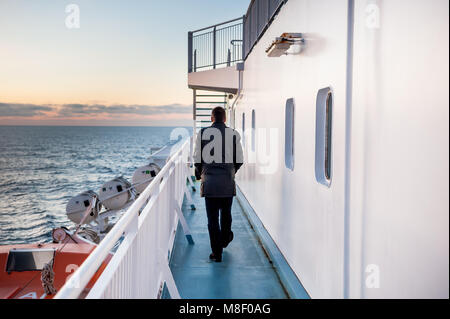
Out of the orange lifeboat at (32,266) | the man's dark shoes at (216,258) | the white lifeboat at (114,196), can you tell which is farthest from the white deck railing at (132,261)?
the white lifeboat at (114,196)

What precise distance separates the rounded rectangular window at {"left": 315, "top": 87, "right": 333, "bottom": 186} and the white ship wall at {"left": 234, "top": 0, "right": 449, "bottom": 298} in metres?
0.08

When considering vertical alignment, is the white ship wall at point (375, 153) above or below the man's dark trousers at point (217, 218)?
above

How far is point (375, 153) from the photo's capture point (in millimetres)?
2242

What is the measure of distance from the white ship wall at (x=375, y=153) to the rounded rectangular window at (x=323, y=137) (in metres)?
0.08

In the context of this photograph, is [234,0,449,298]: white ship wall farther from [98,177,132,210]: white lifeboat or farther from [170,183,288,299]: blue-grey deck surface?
[98,177,132,210]: white lifeboat

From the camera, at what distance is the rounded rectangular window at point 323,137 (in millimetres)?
3528

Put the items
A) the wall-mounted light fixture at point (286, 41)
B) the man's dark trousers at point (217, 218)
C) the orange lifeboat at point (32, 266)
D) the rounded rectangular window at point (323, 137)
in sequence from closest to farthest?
the rounded rectangular window at point (323, 137) < the wall-mounted light fixture at point (286, 41) < the man's dark trousers at point (217, 218) < the orange lifeboat at point (32, 266)

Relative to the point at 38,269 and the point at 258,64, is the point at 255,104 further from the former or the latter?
the point at 38,269

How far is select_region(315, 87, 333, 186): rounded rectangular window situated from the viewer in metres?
3.53

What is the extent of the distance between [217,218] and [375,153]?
300 centimetres

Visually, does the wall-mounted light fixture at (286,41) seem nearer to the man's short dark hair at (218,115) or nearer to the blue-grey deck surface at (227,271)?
the man's short dark hair at (218,115)

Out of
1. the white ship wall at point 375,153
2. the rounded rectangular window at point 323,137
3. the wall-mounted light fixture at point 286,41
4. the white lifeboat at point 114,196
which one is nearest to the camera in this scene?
the white ship wall at point 375,153

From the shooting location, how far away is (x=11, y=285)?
5.50 meters
